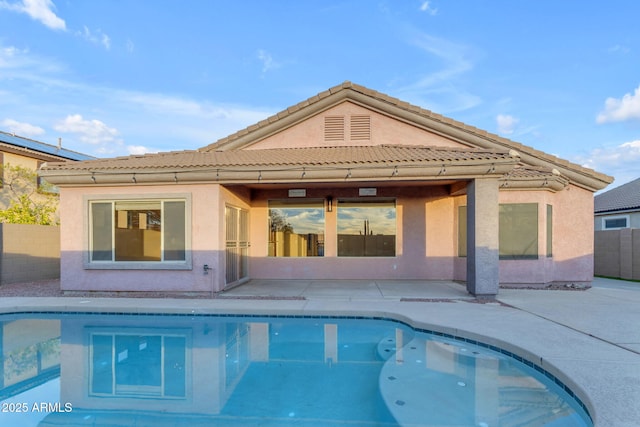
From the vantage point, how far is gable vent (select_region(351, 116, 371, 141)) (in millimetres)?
12352

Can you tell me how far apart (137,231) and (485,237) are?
9.52 metres

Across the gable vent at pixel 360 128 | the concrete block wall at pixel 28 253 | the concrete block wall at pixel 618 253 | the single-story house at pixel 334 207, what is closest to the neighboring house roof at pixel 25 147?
the concrete block wall at pixel 28 253

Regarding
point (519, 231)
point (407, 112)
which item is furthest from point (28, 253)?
point (519, 231)

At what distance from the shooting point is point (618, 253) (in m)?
13.8

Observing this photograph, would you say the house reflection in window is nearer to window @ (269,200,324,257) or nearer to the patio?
the patio

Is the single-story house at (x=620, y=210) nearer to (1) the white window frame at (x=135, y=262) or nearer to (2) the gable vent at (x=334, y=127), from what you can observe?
(2) the gable vent at (x=334, y=127)

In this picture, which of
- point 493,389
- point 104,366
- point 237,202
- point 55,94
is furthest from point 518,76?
point 55,94

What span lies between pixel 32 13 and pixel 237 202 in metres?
11.1

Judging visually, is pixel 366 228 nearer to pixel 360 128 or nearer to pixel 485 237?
pixel 360 128

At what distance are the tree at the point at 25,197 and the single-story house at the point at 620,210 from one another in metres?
29.2

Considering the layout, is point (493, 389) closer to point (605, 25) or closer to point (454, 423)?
point (454, 423)

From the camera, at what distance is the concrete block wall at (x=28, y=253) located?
1180 cm

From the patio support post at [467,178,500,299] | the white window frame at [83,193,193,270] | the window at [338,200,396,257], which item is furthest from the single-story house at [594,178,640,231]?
the white window frame at [83,193,193,270]

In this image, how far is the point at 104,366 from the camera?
5.65 meters
